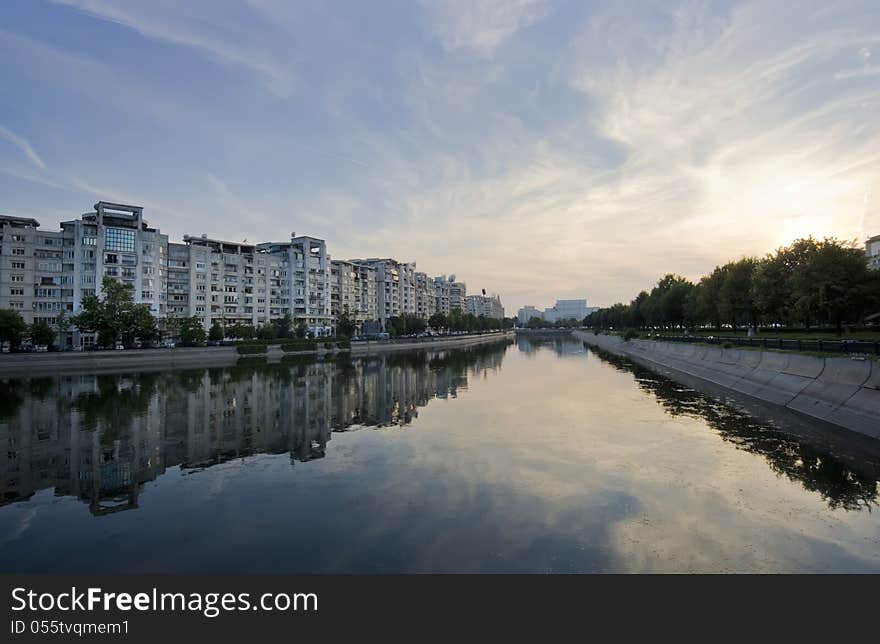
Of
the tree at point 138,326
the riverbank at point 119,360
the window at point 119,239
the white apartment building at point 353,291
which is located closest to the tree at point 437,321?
the white apartment building at point 353,291

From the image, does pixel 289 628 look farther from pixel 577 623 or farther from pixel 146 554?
pixel 146 554

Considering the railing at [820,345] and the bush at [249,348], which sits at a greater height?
the railing at [820,345]

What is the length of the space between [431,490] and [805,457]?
55.4ft

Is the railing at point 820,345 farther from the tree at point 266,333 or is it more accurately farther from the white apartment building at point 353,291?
the white apartment building at point 353,291

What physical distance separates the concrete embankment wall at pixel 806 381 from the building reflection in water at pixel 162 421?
80.3 feet

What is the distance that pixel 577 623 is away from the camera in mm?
8414

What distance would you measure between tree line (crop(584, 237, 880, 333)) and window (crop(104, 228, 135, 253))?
10554 cm

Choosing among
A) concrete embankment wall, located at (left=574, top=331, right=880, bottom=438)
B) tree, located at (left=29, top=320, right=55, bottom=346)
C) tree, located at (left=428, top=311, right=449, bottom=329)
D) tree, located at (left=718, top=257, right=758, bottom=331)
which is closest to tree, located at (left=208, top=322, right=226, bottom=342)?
tree, located at (left=29, top=320, right=55, bottom=346)

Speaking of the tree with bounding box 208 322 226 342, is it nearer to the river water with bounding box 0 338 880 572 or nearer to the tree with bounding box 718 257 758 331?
the river water with bounding box 0 338 880 572

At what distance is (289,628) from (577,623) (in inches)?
198

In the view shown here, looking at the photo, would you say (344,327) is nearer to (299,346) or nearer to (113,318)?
(299,346)

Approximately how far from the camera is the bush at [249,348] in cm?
8200

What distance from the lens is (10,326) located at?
67375 millimetres

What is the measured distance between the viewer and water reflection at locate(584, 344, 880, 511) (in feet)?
53.8
